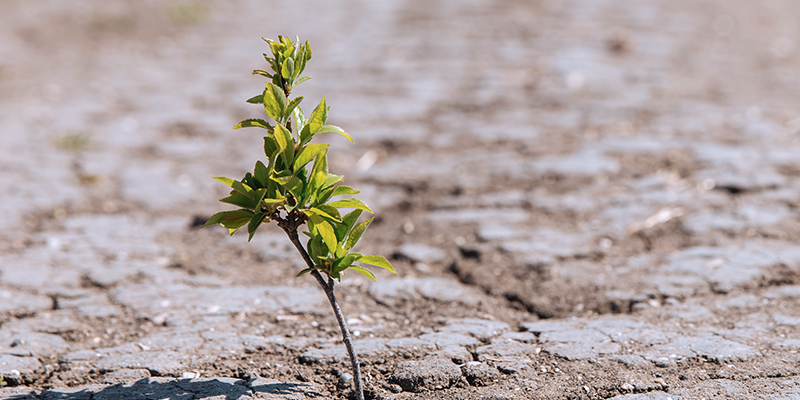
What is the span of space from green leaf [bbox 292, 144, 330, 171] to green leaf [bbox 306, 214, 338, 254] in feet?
0.40

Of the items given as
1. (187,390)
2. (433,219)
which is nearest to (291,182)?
(187,390)

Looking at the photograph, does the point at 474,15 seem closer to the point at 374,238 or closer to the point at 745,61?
the point at 745,61

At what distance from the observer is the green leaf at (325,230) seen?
1.68 meters

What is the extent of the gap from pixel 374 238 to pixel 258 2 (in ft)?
18.7

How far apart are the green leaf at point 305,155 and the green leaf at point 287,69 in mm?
173

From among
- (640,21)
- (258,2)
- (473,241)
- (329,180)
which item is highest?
(258,2)

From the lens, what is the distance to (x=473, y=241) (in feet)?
10.1

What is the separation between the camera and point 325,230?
5.61ft

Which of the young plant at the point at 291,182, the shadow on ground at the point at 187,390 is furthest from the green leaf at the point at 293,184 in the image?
the shadow on ground at the point at 187,390

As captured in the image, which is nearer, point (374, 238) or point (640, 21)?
point (374, 238)

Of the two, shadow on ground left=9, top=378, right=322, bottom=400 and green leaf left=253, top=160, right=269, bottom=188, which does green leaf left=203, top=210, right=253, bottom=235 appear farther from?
shadow on ground left=9, top=378, right=322, bottom=400

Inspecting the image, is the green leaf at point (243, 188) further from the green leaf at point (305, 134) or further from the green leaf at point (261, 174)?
the green leaf at point (305, 134)

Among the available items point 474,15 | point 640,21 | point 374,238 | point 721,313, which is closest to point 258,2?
point 474,15

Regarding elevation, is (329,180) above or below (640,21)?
below
